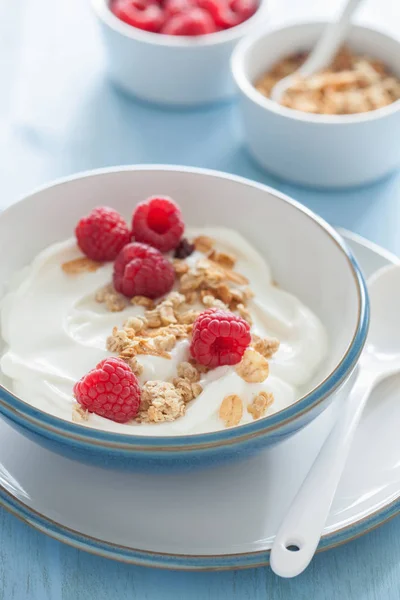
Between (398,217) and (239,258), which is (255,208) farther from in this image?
(398,217)

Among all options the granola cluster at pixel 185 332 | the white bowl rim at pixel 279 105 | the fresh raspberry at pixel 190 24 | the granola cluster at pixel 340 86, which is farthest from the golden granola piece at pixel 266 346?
the fresh raspberry at pixel 190 24

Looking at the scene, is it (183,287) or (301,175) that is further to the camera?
(301,175)

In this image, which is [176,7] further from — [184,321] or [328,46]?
[184,321]

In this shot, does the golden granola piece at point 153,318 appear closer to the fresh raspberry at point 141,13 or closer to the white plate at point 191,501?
the white plate at point 191,501

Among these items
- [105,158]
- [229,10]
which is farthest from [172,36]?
[105,158]

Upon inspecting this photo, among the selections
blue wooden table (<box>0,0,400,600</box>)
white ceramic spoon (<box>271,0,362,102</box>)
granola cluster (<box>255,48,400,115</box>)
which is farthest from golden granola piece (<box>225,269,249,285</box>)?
white ceramic spoon (<box>271,0,362,102</box>)

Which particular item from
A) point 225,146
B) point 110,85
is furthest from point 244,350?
point 110,85

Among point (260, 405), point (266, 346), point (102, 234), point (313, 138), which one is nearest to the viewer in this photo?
point (260, 405)
